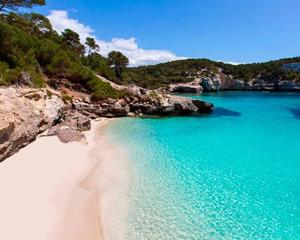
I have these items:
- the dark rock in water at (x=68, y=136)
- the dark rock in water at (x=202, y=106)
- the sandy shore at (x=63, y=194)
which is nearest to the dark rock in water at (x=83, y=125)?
the dark rock in water at (x=68, y=136)

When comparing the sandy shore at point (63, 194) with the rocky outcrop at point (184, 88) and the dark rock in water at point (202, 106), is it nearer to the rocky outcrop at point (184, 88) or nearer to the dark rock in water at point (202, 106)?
the dark rock in water at point (202, 106)

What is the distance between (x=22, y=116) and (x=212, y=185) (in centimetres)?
1247

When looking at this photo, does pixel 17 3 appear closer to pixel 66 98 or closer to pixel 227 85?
pixel 66 98

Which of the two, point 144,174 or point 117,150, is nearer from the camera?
point 144,174

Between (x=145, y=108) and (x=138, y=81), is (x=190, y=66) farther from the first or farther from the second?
(x=145, y=108)

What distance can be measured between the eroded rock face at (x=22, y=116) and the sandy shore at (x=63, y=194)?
2.58 ft

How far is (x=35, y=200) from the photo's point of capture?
11.2 meters

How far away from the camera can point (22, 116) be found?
17.8m

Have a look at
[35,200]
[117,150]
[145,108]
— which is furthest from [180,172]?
[145,108]

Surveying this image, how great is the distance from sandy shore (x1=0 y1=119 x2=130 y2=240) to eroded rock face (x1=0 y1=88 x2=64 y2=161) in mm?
787

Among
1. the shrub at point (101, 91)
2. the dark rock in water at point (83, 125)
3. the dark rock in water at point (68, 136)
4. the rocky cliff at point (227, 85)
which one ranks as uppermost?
the shrub at point (101, 91)

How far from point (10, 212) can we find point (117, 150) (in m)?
9.95

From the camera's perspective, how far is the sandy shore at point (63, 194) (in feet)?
30.9

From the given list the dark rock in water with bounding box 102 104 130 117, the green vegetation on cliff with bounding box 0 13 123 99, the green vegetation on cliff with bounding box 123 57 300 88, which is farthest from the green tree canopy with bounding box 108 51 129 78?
the dark rock in water with bounding box 102 104 130 117
